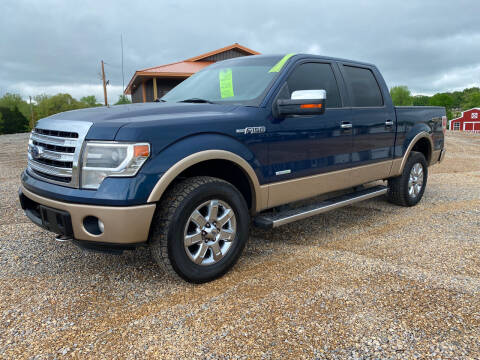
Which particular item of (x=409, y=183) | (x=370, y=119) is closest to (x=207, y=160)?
(x=370, y=119)

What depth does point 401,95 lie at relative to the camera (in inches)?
4636

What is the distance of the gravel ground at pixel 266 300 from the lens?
88.3 inches

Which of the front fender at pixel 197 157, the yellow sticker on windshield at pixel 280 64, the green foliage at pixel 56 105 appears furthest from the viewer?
the green foliage at pixel 56 105

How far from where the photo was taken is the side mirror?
318cm

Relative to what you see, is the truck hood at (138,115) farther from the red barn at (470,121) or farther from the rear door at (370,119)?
the red barn at (470,121)

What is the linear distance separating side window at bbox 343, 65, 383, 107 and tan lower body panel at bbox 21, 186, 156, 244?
2.85m

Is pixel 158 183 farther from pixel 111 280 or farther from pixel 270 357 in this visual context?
pixel 270 357

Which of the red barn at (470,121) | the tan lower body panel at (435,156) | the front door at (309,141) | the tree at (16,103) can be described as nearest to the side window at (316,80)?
the front door at (309,141)

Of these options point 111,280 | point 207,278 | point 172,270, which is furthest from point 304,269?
point 111,280

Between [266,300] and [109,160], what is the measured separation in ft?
4.95

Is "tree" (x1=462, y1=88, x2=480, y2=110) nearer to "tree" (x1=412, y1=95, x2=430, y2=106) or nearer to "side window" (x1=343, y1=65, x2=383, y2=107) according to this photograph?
"tree" (x1=412, y1=95, x2=430, y2=106)

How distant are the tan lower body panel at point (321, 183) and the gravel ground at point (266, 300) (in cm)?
56

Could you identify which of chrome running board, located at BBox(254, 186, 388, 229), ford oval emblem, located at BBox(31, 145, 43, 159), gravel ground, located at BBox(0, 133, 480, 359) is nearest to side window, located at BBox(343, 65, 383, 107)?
chrome running board, located at BBox(254, 186, 388, 229)

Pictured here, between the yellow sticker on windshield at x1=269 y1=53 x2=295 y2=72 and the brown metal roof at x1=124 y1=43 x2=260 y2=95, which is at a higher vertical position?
the brown metal roof at x1=124 y1=43 x2=260 y2=95
